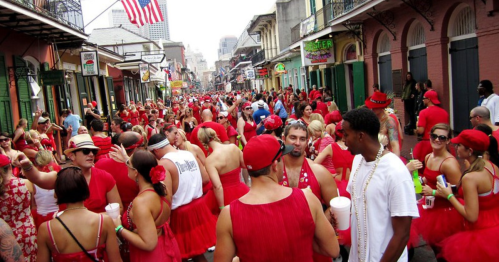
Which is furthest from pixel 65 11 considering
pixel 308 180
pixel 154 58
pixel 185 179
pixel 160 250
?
pixel 154 58

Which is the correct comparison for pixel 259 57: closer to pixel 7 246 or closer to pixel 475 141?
pixel 475 141

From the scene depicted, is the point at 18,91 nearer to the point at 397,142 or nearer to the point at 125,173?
the point at 125,173

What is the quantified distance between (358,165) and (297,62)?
98.0 ft

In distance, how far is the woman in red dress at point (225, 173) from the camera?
5234 millimetres

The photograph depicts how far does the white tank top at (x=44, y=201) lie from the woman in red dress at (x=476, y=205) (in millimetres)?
3894

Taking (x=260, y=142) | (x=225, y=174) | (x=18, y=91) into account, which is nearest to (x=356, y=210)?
(x=260, y=142)

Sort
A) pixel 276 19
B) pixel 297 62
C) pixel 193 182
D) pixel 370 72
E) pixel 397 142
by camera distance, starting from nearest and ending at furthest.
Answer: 1. pixel 193 182
2. pixel 397 142
3. pixel 370 72
4. pixel 297 62
5. pixel 276 19

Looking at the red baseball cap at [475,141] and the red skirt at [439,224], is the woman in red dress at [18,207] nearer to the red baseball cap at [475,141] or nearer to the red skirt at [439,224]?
the red skirt at [439,224]

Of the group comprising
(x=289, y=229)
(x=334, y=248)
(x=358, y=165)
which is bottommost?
(x=334, y=248)

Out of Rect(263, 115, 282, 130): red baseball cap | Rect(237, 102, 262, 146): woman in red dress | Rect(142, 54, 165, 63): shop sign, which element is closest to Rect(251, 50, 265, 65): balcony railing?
Rect(142, 54, 165, 63): shop sign

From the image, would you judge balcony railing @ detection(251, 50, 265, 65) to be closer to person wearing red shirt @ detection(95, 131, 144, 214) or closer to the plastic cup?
person wearing red shirt @ detection(95, 131, 144, 214)

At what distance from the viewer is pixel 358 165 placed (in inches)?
119

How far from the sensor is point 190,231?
4.70m

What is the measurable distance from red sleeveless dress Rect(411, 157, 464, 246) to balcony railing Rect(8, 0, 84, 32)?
37.8ft
